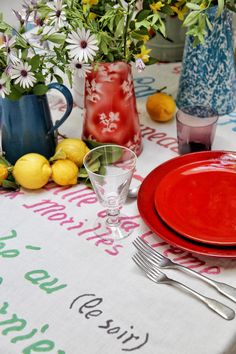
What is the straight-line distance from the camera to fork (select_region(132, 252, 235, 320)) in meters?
0.65

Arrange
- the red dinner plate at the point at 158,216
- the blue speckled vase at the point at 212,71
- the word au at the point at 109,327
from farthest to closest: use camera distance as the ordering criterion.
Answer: the blue speckled vase at the point at 212,71
the red dinner plate at the point at 158,216
the word au at the point at 109,327

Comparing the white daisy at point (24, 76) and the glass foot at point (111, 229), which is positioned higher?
the white daisy at point (24, 76)

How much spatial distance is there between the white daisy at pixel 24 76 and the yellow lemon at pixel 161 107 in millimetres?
337

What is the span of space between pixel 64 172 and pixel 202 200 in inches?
9.4

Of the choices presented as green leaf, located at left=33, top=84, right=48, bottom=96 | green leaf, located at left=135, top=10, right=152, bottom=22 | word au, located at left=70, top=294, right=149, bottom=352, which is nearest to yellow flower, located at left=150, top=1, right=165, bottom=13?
green leaf, located at left=135, top=10, right=152, bottom=22

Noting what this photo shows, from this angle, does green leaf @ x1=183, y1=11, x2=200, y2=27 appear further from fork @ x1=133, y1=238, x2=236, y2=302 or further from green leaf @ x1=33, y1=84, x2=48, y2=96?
fork @ x1=133, y1=238, x2=236, y2=302

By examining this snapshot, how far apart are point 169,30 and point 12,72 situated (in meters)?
0.62

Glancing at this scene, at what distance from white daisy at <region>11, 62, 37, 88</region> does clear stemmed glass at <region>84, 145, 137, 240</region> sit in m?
0.15

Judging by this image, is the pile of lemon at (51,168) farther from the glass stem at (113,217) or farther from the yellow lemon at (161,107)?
the yellow lemon at (161,107)

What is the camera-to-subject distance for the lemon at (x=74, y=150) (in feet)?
3.09

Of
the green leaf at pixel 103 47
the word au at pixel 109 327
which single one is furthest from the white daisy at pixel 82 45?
the word au at pixel 109 327

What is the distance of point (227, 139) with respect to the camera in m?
1.06

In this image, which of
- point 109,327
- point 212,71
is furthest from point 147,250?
point 212,71

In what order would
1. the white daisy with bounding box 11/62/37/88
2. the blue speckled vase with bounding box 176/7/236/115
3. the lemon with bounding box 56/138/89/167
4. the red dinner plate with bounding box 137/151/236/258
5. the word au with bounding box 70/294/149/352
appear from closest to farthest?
the word au with bounding box 70/294/149/352
the red dinner plate with bounding box 137/151/236/258
the white daisy with bounding box 11/62/37/88
the lemon with bounding box 56/138/89/167
the blue speckled vase with bounding box 176/7/236/115
